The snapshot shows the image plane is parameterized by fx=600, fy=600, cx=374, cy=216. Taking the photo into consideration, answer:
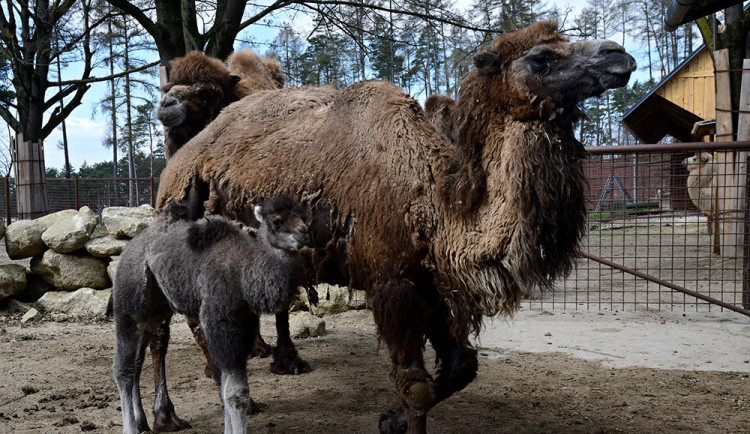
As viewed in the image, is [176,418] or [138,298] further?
[176,418]

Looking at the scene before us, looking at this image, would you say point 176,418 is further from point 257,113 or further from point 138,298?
point 257,113

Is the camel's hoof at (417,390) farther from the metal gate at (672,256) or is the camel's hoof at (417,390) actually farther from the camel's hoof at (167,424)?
the metal gate at (672,256)

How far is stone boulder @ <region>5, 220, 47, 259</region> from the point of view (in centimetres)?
915

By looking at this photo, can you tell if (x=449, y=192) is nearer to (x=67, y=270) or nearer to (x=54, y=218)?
(x=67, y=270)

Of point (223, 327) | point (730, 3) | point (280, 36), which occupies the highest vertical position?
point (280, 36)

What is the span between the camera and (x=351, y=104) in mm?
4043

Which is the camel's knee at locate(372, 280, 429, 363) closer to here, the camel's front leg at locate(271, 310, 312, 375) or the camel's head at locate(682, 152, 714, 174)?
the camel's front leg at locate(271, 310, 312, 375)

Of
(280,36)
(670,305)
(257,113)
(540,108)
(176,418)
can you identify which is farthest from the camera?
(280,36)

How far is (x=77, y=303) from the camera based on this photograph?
8602 mm

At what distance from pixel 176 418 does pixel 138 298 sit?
1.07 meters

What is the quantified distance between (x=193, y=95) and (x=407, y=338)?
3.04 m

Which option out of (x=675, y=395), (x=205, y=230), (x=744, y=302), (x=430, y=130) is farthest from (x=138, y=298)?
(x=744, y=302)

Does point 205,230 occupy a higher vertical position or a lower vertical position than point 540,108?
lower

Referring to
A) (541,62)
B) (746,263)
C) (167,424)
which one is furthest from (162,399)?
(746,263)
